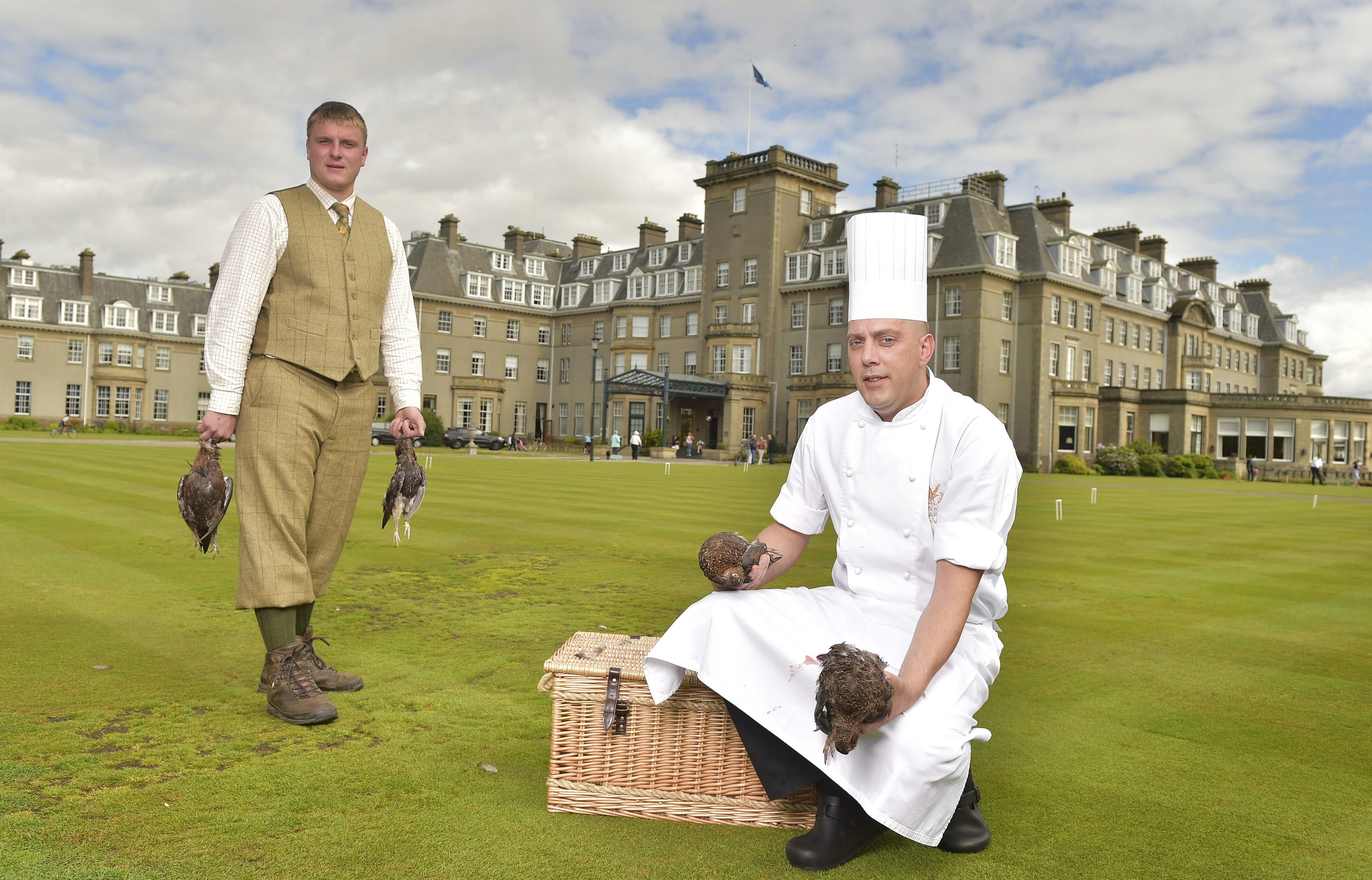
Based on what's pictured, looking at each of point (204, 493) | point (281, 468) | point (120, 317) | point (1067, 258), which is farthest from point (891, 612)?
point (120, 317)

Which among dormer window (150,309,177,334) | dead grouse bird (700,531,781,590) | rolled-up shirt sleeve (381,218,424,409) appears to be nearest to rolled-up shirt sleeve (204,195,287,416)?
rolled-up shirt sleeve (381,218,424,409)

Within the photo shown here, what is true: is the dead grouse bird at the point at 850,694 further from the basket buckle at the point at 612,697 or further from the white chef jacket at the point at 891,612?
the basket buckle at the point at 612,697

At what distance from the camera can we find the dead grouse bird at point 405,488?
16.3ft

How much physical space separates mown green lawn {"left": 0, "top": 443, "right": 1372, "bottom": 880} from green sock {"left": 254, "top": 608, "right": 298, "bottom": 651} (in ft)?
1.07

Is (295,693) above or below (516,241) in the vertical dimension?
below

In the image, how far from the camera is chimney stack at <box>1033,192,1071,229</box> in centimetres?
5822

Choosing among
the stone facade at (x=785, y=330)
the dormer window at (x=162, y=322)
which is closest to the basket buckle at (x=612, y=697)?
the stone facade at (x=785, y=330)

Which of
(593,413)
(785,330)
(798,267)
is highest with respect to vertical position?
(798,267)

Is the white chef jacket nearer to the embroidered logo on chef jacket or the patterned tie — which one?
the embroidered logo on chef jacket

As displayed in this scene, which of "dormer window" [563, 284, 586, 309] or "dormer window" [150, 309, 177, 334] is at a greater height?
"dormer window" [563, 284, 586, 309]

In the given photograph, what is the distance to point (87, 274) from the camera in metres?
72.1

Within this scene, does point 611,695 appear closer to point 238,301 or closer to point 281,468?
point 281,468

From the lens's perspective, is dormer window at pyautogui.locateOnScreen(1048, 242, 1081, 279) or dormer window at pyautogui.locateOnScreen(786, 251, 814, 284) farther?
dormer window at pyautogui.locateOnScreen(786, 251, 814, 284)

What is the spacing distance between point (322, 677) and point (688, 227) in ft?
218
